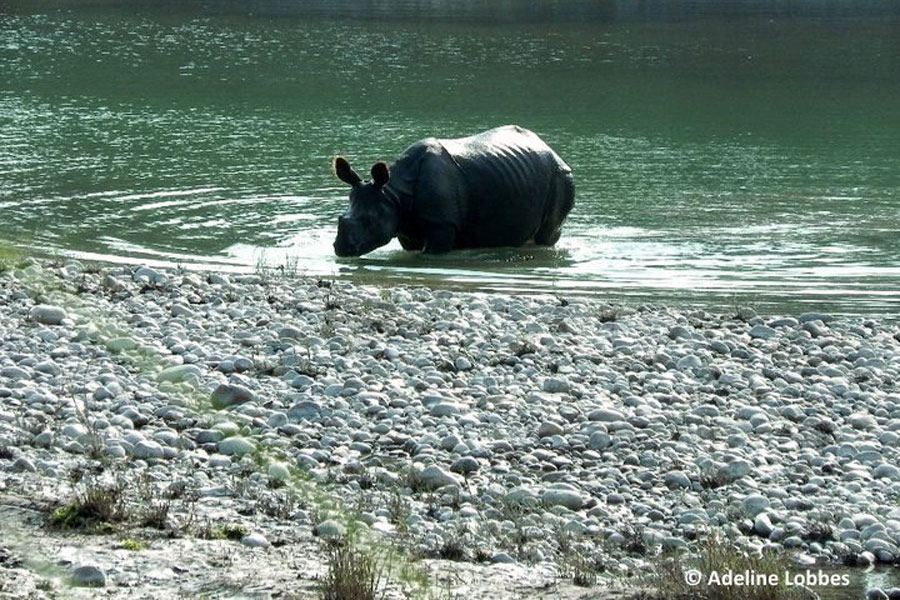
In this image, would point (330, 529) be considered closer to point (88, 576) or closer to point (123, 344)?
point (88, 576)

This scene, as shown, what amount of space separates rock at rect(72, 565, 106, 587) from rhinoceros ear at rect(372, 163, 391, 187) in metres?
10.6

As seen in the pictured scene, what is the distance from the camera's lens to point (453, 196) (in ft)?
56.5

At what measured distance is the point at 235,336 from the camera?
12148 mm

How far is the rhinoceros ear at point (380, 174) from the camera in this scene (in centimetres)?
1688

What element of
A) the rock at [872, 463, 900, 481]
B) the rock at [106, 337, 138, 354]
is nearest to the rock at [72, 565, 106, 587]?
the rock at [106, 337, 138, 354]

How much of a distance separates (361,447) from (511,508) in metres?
1.37

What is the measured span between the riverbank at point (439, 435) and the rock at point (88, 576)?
0.02 meters

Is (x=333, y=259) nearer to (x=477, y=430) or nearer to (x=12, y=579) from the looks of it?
(x=477, y=430)

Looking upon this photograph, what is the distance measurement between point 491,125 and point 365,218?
12917 mm

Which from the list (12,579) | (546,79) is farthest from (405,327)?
(546,79)

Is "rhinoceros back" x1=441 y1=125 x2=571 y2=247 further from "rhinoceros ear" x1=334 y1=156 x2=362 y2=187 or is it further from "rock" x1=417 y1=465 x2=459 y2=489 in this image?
"rock" x1=417 y1=465 x2=459 y2=489

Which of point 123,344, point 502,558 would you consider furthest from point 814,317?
point 123,344

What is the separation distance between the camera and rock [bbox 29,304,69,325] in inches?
475

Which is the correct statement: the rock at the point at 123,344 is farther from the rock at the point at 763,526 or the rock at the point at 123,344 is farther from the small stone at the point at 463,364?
the small stone at the point at 463,364
